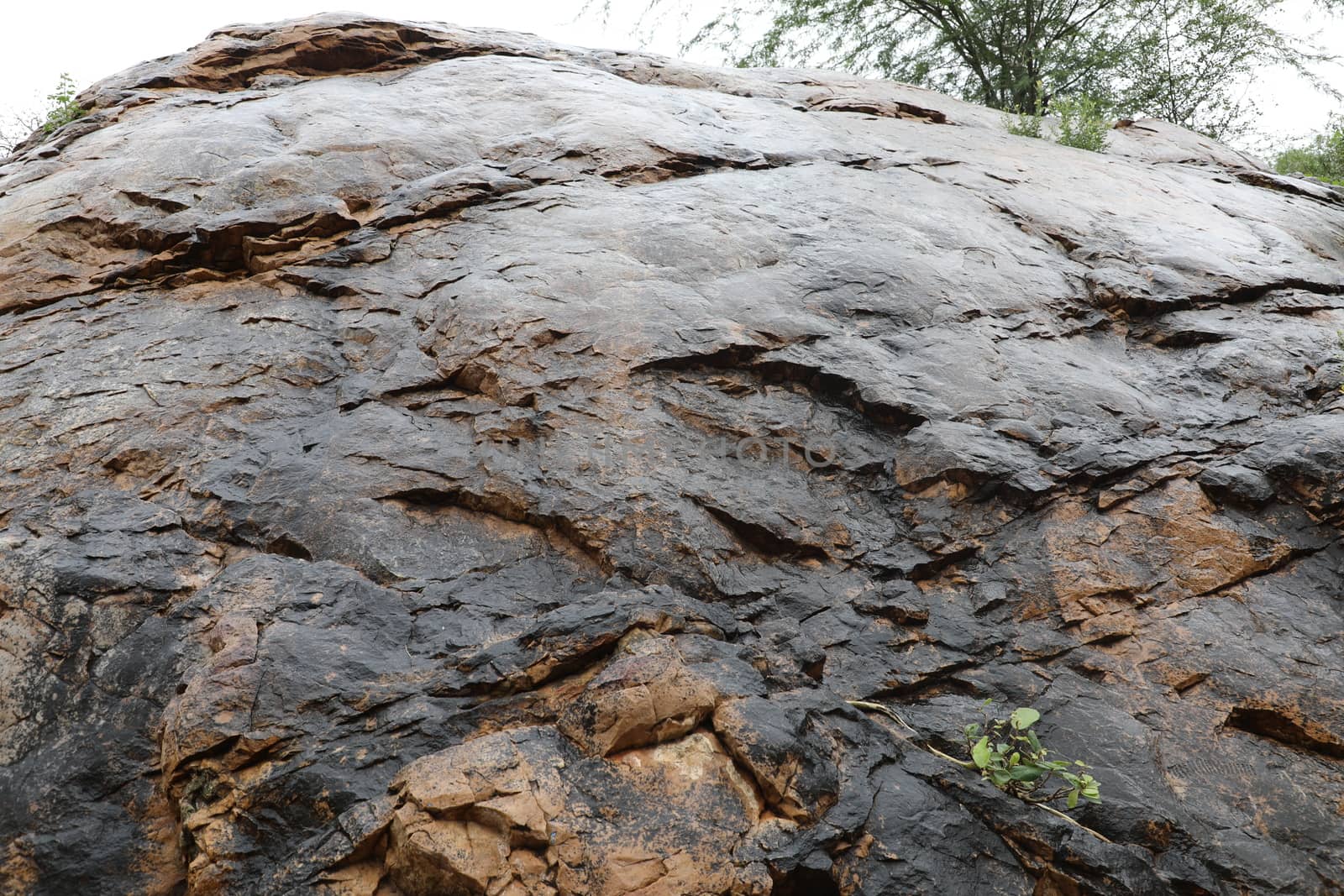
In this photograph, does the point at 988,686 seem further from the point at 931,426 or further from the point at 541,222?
the point at 541,222

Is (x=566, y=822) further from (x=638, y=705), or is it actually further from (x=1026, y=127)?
(x=1026, y=127)

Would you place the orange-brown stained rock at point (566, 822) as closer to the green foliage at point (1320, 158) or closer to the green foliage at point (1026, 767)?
the green foliage at point (1026, 767)

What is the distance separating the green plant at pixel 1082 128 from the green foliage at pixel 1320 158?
417cm

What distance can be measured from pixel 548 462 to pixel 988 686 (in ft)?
7.30

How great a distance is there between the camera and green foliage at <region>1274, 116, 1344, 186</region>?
1160 centimetres

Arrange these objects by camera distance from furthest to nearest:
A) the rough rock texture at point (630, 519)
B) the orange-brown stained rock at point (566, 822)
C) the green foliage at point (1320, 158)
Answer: the green foliage at point (1320, 158), the rough rock texture at point (630, 519), the orange-brown stained rock at point (566, 822)

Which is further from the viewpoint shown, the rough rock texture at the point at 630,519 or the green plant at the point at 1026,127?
the green plant at the point at 1026,127

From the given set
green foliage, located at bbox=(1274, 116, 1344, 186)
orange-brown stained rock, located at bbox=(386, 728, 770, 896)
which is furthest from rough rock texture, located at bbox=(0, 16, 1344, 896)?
green foliage, located at bbox=(1274, 116, 1344, 186)

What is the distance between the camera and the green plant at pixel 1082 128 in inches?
343

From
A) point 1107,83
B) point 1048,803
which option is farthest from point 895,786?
point 1107,83

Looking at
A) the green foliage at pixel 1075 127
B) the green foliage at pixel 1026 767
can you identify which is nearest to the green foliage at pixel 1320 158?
the green foliage at pixel 1075 127

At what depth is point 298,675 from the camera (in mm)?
3326

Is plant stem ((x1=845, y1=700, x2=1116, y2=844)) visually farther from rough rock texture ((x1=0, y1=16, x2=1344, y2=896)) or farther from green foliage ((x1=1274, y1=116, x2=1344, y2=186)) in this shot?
green foliage ((x1=1274, y1=116, x2=1344, y2=186))

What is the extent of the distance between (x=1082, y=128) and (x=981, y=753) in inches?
297
